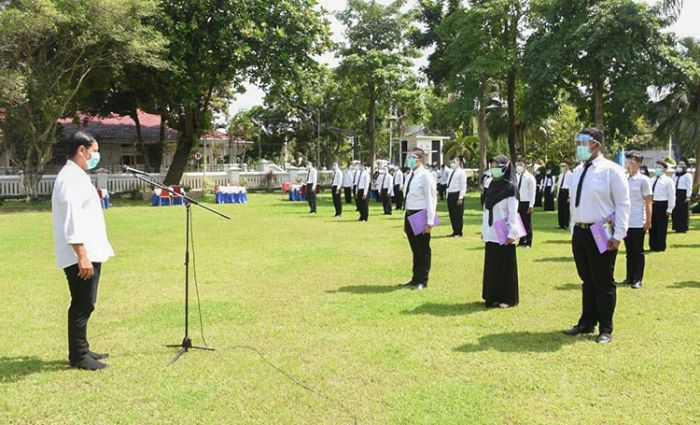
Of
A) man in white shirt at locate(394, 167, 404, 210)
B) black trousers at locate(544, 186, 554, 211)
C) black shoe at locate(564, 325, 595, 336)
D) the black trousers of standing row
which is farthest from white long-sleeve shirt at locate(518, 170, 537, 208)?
the black trousers of standing row

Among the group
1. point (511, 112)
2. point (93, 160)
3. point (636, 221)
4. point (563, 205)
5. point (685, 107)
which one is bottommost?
point (563, 205)

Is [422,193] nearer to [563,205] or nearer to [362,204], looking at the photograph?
[563,205]

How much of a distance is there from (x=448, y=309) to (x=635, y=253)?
3.19 m

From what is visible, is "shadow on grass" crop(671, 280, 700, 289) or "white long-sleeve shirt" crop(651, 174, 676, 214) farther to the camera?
"white long-sleeve shirt" crop(651, 174, 676, 214)

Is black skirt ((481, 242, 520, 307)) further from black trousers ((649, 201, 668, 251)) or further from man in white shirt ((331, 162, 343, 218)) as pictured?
man in white shirt ((331, 162, 343, 218))

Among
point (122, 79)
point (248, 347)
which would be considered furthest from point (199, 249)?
point (122, 79)

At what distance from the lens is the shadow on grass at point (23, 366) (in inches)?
197

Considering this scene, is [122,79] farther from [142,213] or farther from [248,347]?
[248,347]

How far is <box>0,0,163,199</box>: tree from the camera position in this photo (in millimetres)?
20625

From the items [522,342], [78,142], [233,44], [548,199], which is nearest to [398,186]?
[548,199]

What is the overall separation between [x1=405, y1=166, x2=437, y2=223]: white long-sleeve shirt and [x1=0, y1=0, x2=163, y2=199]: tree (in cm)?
1727

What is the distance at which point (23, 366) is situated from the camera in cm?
525

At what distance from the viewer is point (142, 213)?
21328mm

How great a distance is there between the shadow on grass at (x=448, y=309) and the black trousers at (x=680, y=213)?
398 inches
